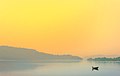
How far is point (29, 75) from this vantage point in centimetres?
745

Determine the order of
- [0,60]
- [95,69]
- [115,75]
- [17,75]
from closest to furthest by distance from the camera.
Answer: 1. [17,75]
2. [115,75]
3. [95,69]
4. [0,60]

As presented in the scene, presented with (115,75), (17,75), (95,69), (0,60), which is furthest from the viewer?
(0,60)

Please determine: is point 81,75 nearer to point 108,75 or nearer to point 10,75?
point 108,75

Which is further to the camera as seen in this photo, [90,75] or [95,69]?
[95,69]

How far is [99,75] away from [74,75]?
60 cm

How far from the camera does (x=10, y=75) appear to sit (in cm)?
746

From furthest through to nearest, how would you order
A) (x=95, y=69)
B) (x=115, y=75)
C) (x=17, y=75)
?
(x=95, y=69), (x=115, y=75), (x=17, y=75)

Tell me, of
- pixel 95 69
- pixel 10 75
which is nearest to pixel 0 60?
pixel 95 69

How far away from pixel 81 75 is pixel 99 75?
47 centimetres

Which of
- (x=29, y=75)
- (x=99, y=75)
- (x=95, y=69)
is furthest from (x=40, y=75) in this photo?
(x=95, y=69)

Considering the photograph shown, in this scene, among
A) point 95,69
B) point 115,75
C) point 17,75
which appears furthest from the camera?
point 95,69

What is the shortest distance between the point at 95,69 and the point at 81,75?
2.06 metres

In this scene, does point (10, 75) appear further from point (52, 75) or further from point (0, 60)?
point (0, 60)

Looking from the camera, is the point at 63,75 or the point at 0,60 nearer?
the point at 63,75
